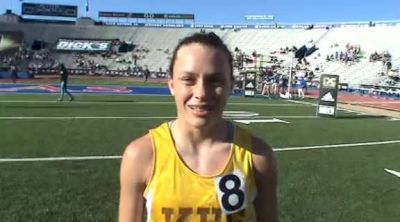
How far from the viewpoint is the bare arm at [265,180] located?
213 cm

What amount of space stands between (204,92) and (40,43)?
2844 inches

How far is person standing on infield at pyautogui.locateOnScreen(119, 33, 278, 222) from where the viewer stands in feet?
6.70

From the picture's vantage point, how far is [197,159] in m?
2.11

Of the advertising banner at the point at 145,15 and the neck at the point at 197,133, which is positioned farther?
the advertising banner at the point at 145,15

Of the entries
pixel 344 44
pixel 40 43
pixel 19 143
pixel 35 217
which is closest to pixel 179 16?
pixel 40 43

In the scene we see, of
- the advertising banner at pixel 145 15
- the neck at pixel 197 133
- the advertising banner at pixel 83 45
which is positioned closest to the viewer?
the neck at pixel 197 133

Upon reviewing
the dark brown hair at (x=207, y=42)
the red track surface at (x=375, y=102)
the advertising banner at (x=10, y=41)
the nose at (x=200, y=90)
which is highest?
the advertising banner at (x=10, y=41)

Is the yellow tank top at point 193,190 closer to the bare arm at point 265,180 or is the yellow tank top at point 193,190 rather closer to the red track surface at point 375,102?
the bare arm at point 265,180

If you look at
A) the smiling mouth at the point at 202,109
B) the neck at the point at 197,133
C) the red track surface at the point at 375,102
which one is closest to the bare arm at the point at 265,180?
the neck at the point at 197,133

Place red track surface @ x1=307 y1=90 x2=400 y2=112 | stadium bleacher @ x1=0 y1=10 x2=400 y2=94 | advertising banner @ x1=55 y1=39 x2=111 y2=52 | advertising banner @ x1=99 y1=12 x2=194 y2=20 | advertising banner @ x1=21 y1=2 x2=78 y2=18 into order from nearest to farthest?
red track surface @ x1=307 y1=90 x2=400 y2=112 < stadium bleacher @ x1=0 y1=10 x2=400 y2=94 < advertising banner @ x1=55 y1=39 x2=111 y2=52 < advertising banner @ x1=21 y1=2 x2=78 y2=18 < advertising banner @ x1=99 y1=12 x2=194 y2=20

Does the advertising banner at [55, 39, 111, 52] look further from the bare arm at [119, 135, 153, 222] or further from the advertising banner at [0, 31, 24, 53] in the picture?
the bare arm at [119, 135, 153, 222]

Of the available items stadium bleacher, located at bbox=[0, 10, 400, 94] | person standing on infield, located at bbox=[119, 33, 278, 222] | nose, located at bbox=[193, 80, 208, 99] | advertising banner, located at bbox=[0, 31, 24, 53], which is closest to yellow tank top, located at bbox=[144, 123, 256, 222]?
person standing on infield, located at bbox=[119, 33, 278, 222]

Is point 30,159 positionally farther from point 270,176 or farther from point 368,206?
point 270,176

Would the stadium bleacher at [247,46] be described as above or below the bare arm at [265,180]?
above
